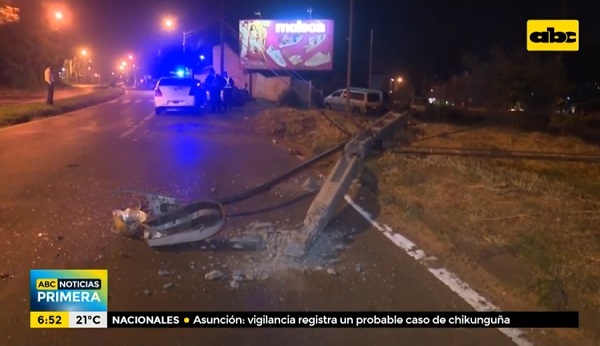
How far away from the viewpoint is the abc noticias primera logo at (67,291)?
16.2 feet

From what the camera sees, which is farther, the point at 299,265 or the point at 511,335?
the point at 299,265

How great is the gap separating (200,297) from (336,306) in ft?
3.96

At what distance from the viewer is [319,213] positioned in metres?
7.70

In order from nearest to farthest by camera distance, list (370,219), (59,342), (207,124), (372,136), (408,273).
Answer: (59,342) < (408,273) < (370,219) < (372,136) < (207,124)

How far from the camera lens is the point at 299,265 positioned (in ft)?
21.3

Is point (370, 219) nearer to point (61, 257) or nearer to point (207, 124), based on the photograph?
point (61, 257)

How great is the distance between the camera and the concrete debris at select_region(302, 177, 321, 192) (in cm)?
1103

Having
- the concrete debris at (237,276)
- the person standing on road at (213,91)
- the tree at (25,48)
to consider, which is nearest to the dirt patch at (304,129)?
the person standing on road at (213,91)

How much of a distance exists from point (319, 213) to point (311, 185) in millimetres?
3612

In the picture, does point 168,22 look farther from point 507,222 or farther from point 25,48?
point 507,222

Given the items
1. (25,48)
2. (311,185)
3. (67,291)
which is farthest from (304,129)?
(25,48)

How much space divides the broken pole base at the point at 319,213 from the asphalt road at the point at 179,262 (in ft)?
1.18

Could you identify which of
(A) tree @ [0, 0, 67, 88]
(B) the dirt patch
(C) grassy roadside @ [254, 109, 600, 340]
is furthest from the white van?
(A) tree @ [0, 0, 67, 88]

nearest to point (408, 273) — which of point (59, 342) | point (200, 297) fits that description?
point (200, 297)
